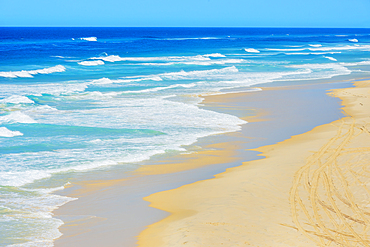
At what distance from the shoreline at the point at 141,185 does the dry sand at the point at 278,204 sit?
322 millimetres

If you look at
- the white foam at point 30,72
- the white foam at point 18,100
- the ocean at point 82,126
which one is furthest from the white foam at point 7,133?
the white foam at point 30,72

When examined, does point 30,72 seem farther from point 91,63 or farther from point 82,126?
point 82,126

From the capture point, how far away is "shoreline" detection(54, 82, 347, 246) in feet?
18.8

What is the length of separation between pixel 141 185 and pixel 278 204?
2.77m

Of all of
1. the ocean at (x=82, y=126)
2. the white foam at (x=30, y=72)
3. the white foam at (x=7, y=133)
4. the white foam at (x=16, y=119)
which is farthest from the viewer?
the white foam at (x=30, y=72)

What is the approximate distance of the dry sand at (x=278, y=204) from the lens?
5250mm

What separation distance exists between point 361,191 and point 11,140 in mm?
9113

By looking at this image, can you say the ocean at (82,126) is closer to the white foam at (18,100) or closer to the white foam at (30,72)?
the white foam at (18,100)

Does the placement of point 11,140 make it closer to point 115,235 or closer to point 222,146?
point 222,146

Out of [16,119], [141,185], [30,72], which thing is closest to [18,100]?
[16,119]

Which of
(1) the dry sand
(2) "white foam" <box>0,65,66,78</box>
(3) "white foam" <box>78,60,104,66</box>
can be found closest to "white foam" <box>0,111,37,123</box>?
(1) the dry sand

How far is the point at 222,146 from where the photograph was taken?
10.6 meters

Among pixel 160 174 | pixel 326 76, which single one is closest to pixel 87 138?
pixel 160 174

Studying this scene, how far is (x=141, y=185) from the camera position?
305 inches
